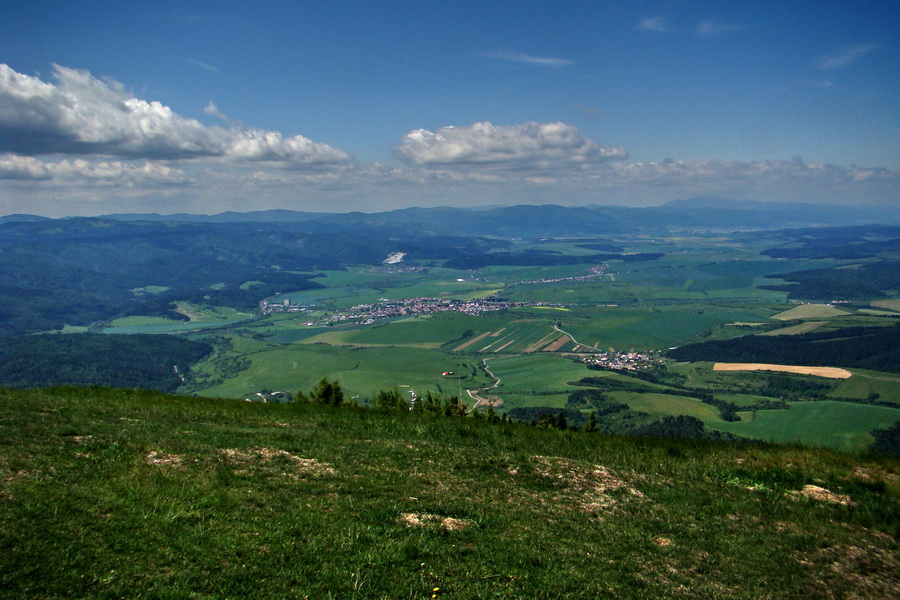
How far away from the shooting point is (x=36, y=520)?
837 centimetres

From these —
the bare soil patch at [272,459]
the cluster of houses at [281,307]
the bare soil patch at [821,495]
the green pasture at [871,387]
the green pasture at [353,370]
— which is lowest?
the cluster of houses at [281,307]

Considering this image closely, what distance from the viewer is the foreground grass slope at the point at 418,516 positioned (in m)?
7.68

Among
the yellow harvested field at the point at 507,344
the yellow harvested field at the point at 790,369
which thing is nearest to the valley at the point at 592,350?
the yellow harvested field at the point at 790,369

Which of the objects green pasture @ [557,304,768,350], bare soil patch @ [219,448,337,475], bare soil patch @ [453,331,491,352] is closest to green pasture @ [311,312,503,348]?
bare soil patch @ [453,331,491,352]

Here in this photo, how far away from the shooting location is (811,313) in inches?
5108

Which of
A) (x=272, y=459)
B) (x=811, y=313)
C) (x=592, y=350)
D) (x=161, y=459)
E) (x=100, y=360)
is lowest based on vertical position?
(x=100, y=360)

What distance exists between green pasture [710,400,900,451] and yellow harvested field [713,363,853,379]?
1882cm

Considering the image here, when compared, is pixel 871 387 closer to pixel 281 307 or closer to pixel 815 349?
pixel 815 349

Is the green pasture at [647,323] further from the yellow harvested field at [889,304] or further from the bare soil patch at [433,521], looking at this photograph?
the bare soil patch at [433,521]

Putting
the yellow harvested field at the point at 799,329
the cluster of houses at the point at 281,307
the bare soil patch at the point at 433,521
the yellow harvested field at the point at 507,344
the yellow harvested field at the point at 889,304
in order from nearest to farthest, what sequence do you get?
the bare soil patch at the point at 433,521 < the yellow harvested field at the point at 507,344 < the yellow harvested field at the point at 799,329 < the yellow harvested field at the point at 889,304 < the cluster of houses at the point at 281,307

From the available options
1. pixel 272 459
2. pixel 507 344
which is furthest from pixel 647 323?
pixel 272 459

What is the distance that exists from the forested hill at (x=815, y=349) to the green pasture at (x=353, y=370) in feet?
133

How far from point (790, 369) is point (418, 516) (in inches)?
3520

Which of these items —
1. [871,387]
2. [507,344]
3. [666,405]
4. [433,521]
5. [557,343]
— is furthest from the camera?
[507,344]
